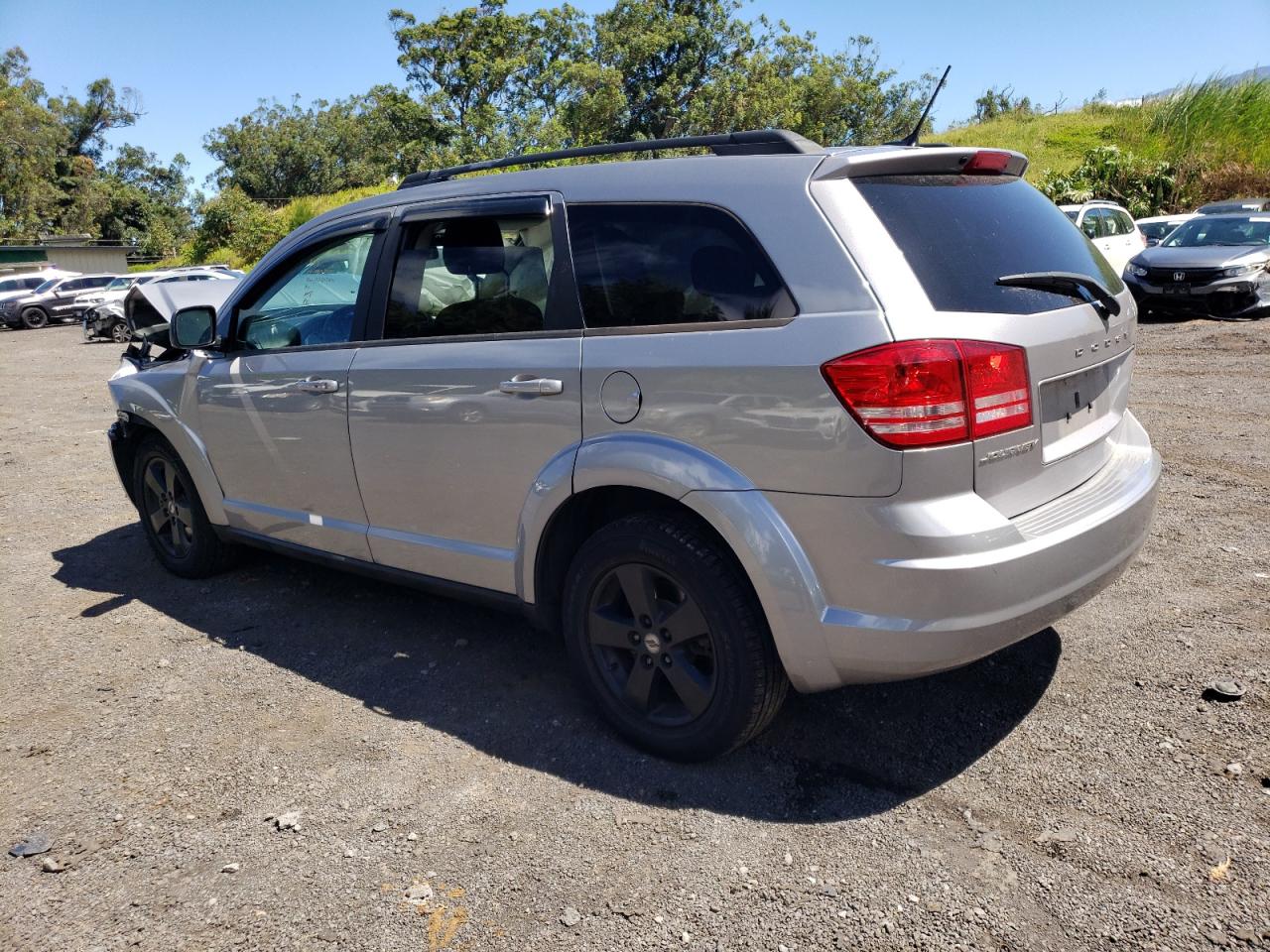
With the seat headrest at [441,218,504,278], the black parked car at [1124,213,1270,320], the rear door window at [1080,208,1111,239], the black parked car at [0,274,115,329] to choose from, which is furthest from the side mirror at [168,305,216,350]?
the black parked car at [0,274,115,329]

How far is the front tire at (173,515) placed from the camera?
4.98 meters

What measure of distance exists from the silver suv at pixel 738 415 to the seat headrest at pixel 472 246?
1 centimetres

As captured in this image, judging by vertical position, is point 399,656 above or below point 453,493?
below

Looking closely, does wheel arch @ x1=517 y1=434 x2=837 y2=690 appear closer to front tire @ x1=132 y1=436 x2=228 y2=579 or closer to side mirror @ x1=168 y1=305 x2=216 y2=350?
side mirror @ x1=168 y1=305 x2=216 y2=350

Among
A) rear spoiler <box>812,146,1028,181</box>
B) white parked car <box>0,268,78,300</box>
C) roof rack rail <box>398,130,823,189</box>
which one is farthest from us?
white parked car <box>0,268,78,300</box>

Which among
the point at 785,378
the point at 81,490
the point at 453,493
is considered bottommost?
the point at 81,490

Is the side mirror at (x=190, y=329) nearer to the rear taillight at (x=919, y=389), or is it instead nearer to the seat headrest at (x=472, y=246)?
the seat headrest at (x=472, y=246)

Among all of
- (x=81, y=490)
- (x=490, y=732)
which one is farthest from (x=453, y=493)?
(x=81, y=490)

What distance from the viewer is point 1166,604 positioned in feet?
13.4

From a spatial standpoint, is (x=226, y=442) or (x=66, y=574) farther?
(x=66, y=574)

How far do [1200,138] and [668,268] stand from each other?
33.4 m

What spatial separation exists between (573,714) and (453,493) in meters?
0.93

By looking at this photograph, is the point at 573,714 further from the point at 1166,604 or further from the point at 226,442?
the point at 1166,604

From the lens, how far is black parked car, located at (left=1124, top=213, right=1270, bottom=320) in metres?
13.1
